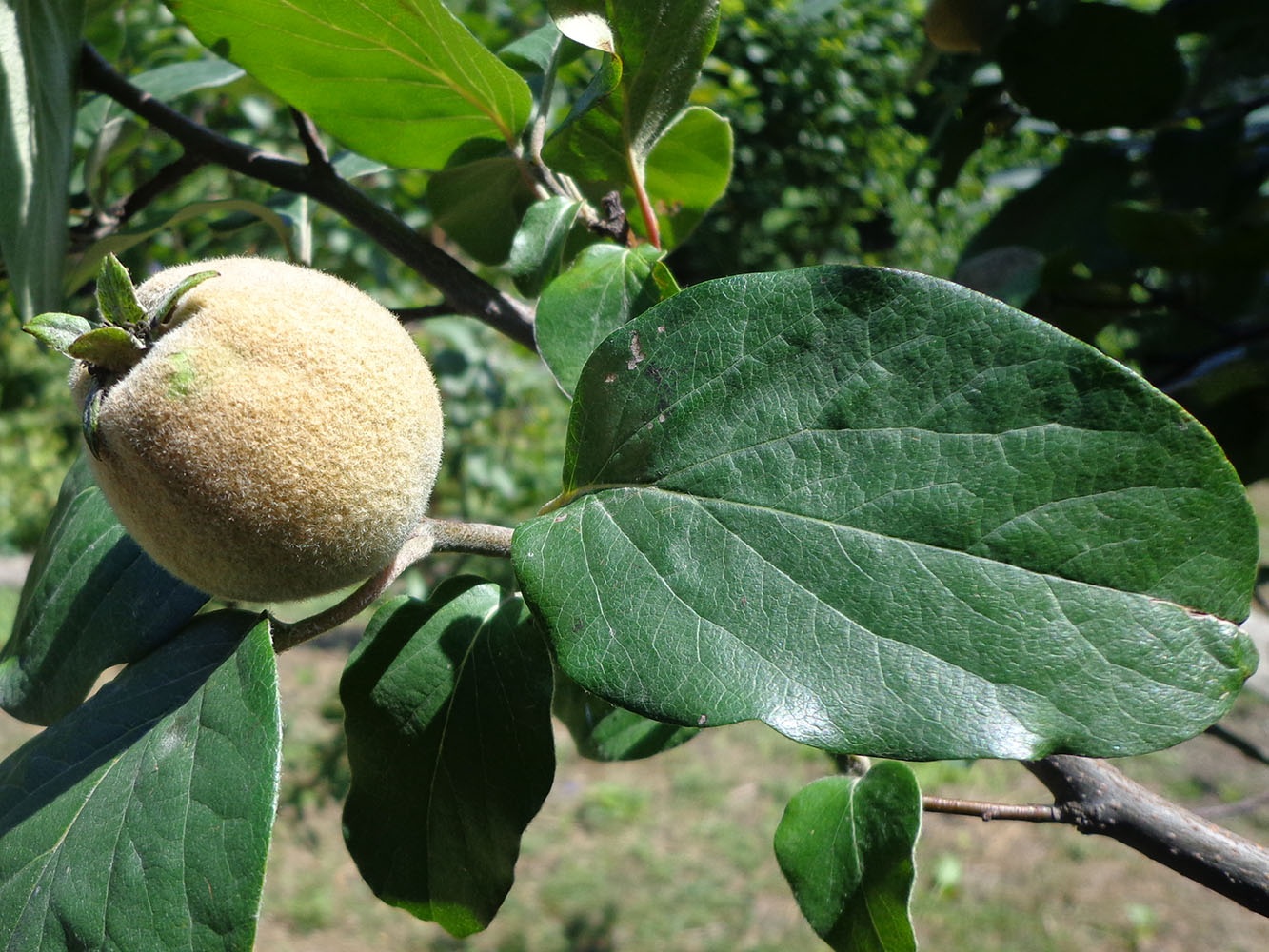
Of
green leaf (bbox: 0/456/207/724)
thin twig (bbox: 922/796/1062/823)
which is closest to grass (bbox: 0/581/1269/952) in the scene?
green leaf (bbox: 0/456/207/724)

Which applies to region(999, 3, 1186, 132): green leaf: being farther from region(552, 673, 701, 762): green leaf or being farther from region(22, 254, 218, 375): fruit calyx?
region(22, 254, 218, 375): fruit calyx

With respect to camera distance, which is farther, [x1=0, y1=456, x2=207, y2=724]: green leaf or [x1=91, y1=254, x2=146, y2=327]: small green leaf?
[x1=0, y1=456, x2=207, y2=724]: green leaf

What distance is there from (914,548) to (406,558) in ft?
1.05

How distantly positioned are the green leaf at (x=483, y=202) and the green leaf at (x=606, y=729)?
0.39 m

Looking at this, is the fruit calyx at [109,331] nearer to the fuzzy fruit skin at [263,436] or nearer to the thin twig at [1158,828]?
the fuzzy fruit skin at [263,436]

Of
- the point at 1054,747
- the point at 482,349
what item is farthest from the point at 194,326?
the point at 482,349

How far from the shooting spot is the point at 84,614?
736 millimetres

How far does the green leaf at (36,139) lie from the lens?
0.75 meters

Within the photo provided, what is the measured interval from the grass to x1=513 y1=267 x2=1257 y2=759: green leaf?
6.39 ft

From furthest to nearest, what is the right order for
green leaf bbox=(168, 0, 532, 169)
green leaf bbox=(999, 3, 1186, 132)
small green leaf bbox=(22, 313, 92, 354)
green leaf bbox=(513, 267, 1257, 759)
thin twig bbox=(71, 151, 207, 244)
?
green leaf bbox=(999, 3, 1186, 132), thin twig bbox=(71, 151, 207, 244), green leaf bbox=(168, 0, 532, 169), small green leaf bbox=(22, 313, 92, 354), green leaf bbox=(513, 267, 1257, 759)

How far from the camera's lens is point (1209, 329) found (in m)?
1.51

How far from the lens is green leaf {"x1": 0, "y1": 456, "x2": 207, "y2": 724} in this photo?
699mm

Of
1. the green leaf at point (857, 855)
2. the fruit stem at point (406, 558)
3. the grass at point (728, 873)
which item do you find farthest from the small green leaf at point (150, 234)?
the grass at point (728, 873)

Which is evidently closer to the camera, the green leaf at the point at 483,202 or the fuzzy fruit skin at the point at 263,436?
the fuzzy fruit skin at the point at 263,436
